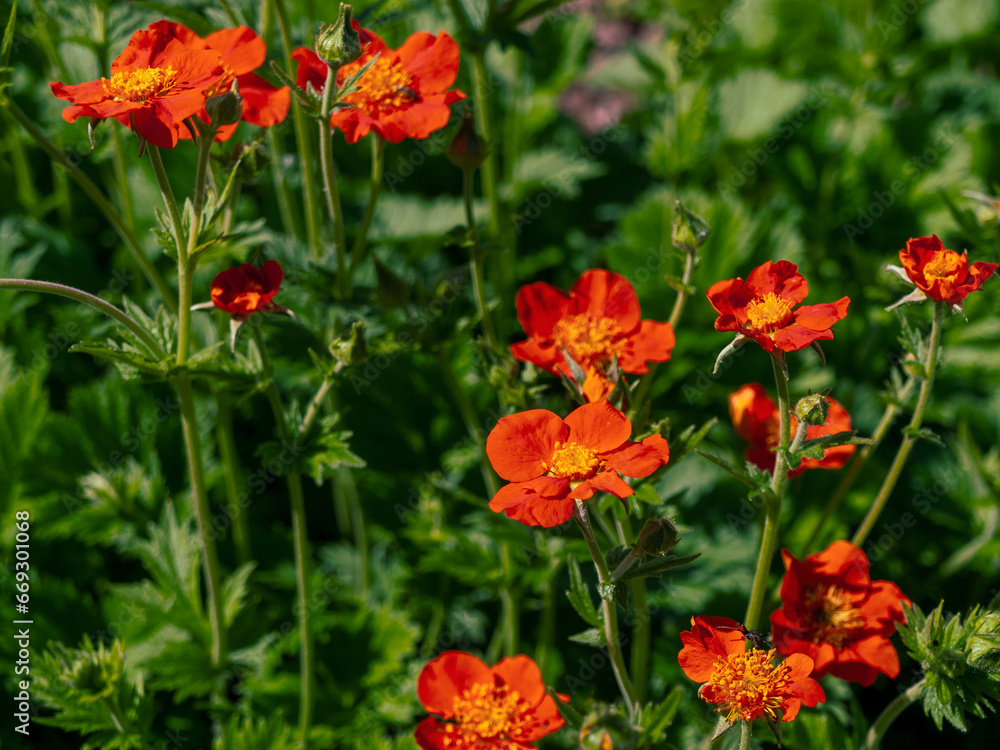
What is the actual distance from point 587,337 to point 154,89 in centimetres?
95

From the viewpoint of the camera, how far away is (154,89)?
59.2 inches

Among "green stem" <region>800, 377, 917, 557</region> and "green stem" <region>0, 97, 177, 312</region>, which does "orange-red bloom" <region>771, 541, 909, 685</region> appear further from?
"green stem" <region>0, 97, 177, 312</region>

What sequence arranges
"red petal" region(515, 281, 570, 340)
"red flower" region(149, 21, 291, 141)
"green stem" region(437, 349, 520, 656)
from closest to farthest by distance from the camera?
1. "red flower" region(149, 21, 291, 141)
2. "red petal" region(515, 281, 570, 340)
3. "green stem" region(437, 349, 520, 656)

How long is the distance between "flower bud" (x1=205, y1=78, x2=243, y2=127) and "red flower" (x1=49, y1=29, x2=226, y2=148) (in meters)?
0.03

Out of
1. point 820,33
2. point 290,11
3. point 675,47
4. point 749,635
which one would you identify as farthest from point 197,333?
point 820,33

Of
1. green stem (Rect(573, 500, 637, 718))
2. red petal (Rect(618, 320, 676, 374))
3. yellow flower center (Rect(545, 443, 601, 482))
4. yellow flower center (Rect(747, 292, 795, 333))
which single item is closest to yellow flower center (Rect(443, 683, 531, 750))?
green stem (Rect(573, 500, 637, 718))

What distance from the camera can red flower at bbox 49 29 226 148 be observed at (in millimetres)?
1441

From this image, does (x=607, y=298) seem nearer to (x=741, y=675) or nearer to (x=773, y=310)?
(x=773, y=310)

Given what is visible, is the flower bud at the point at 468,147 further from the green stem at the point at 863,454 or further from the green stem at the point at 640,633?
the green stem at the point at 863,454

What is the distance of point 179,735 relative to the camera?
2.36m

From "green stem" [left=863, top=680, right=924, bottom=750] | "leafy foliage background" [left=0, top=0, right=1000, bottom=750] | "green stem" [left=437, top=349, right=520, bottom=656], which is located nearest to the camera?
"green stem" [left=863, top=680, right=924, bottom=750]

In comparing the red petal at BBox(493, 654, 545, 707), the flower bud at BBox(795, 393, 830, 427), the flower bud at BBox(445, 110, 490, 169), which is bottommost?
the red petal at BBox(493, 654, 545, 707)

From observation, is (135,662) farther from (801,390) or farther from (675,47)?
(675,47)

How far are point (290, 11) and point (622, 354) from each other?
210 cm
